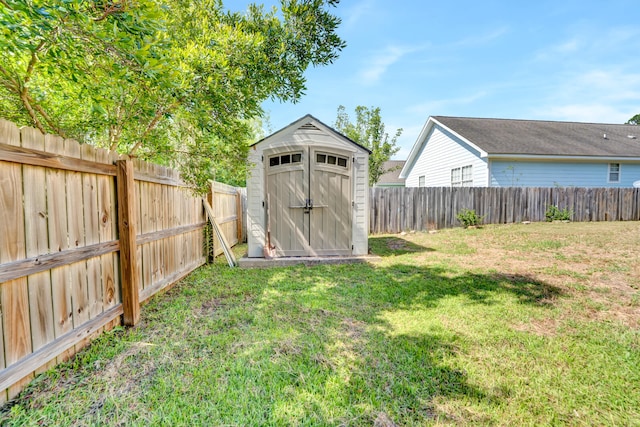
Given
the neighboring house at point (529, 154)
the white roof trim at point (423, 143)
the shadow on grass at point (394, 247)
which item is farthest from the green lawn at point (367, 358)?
the white roof trim at point (423, 143)

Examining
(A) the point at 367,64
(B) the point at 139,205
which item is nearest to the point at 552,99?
(A) the point at 367,64

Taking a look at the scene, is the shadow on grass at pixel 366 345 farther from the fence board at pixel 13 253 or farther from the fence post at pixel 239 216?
the fence post at pixel 239 216

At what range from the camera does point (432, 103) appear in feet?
56.2

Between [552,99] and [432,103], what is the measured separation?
6.34 m

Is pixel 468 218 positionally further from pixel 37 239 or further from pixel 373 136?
pixel 37 239

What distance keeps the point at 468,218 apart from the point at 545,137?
7693 millimetres

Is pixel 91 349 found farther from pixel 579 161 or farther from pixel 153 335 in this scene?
pixel 579 161

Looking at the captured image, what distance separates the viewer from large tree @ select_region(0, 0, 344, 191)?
7.25 ft

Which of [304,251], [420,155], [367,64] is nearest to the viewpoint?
[304,251]

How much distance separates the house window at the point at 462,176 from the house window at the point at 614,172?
659 centimetres

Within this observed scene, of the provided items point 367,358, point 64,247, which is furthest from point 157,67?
point 367,358

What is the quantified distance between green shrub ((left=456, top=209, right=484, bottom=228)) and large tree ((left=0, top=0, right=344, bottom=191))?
302 inches

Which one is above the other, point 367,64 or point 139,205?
point 367,64

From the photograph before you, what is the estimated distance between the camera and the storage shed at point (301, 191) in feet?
19.8
